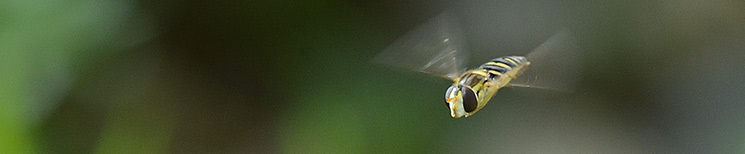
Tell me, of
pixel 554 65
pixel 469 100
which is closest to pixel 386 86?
pixel 554 65

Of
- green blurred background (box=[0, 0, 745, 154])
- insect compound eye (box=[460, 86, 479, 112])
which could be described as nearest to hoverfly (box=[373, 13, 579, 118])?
insect compound eye (box=[460, 86, 479, 112])

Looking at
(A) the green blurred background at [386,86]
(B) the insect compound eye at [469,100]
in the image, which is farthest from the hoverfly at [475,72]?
(A) the green blurred background at [386,86]

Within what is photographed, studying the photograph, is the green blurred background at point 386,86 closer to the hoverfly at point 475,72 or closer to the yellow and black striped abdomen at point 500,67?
the hoverfly at point 475,72

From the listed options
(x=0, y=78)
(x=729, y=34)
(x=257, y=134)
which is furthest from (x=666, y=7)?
(x=0, y=78)

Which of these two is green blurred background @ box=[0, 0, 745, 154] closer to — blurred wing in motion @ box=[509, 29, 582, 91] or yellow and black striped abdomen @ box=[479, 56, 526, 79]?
blurred wing in motion @ box=[509, 29, 582, 91]

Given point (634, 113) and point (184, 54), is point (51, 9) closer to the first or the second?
point (184, 54)

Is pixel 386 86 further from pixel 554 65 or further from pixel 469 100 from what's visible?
pixel 469 100
